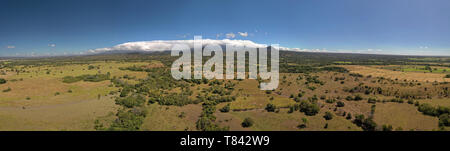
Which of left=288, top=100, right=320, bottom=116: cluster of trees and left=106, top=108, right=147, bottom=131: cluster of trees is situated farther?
left=288, top=100, right=320, bottom=116: cluster of trees

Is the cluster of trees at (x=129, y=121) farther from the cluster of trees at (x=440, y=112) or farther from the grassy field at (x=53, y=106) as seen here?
the cluster of trees at (x=440, y=112)

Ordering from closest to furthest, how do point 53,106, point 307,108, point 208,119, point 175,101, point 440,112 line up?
point 208,119 → point 440,112 → point 307,108 → point 53,106 → point 175,101

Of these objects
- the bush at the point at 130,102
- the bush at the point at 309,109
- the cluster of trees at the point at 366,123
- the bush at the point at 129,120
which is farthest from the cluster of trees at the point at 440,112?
the bush at the point at 130,102

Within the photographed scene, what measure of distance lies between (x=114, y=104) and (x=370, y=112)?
36.5m

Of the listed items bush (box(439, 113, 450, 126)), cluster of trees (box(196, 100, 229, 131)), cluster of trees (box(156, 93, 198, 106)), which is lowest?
cluster of trees (box(196, 100, 229, 131))

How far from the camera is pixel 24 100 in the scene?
975 inches

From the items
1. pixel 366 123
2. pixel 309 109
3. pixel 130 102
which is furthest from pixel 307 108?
pixel 130 102

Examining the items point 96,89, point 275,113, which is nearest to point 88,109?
point 96,89

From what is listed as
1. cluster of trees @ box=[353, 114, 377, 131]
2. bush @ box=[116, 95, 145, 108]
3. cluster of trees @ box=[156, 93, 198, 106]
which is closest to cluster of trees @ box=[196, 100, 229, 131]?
cluster of trees @ box=[156, 93, 198, 106]

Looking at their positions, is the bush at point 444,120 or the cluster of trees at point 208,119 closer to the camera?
the bush at point 444,120

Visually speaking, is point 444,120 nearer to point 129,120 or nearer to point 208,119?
point 208,119

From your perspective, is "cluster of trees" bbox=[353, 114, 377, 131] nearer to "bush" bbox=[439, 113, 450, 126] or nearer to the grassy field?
"bush" bbox=[439, 113, 450, 126]

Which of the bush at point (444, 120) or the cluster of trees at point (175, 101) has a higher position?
the cluster of trees at point (175, 101)

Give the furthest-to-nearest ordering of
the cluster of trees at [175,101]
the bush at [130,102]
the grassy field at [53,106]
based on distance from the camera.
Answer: the cluster of trees at [175,101], the bush at [130,102], the grassy field at [53,106]
